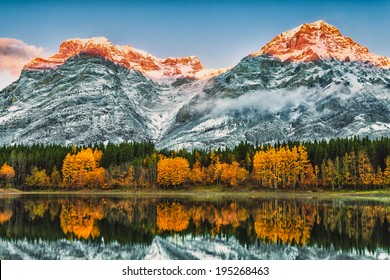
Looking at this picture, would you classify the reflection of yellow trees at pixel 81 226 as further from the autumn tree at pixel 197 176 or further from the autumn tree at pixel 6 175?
the autumn tree at pixel 6 175

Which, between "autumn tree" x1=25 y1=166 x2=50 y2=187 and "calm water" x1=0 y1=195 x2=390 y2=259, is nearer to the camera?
"calm water" x1=0 y1=195 x2=390 y2=259

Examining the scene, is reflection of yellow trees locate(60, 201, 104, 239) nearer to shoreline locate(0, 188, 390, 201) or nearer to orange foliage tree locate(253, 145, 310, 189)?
shoreline locate(0, 188, 390, 201)

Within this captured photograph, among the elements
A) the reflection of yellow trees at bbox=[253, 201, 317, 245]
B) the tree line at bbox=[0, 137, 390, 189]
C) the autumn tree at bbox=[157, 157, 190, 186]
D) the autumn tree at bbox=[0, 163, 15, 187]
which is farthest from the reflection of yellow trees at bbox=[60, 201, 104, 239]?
the autumn tree at bbox=[0, 163, 15, 187]

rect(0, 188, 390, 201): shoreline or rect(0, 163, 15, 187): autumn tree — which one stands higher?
rect(0, 163, 15, 187): autumn tree

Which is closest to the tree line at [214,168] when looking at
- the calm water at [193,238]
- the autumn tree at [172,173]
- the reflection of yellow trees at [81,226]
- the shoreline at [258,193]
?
the autumn tree at [172,173]

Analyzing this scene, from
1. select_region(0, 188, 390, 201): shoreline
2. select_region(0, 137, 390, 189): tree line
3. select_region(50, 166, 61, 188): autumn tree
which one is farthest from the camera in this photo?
select_region(50, 166, 61, 188): autumn tree

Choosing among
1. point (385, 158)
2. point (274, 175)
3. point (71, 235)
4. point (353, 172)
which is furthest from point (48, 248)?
point (385, 158)

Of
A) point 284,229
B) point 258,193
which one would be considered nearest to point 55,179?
point 258,193

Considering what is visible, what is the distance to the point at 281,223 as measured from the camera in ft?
127

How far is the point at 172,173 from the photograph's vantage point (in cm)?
12975

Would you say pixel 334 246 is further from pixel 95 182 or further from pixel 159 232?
pixel 95 182

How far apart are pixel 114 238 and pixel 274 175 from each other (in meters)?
89.5

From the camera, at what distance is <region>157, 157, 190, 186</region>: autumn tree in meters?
130

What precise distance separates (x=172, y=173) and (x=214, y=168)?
12430mm
